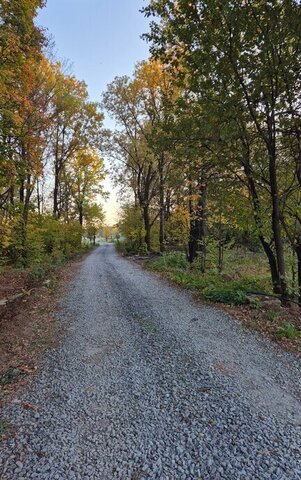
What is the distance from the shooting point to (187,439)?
239 centimetres

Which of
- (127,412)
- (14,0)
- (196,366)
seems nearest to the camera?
(127,412)

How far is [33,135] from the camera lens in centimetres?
1091

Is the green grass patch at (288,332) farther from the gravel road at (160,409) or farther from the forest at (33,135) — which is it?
the forest at (33,135)

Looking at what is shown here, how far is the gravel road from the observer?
2.13 meters

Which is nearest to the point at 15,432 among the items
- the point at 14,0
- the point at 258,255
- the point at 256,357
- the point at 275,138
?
the point at 256,357

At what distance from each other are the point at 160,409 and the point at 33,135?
1099 centimetres

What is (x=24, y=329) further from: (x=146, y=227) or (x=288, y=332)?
(x=146, y=227)

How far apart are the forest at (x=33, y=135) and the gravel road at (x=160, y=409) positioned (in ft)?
19.1

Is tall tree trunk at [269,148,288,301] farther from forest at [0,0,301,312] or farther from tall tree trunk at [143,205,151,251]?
tall tree trunk at [143,205,151,251]

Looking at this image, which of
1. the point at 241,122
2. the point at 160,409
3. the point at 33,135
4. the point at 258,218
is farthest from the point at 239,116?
the point at 33,135

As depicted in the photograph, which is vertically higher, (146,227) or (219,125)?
(219,125)

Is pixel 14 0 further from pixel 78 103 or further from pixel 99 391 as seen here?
pixel 78 103

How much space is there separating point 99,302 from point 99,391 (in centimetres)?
387

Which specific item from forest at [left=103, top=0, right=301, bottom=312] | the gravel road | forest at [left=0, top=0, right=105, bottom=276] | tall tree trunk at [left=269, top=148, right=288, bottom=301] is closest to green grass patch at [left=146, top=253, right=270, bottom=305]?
forest at [left=103, top=0, right=301, bottom=312]
